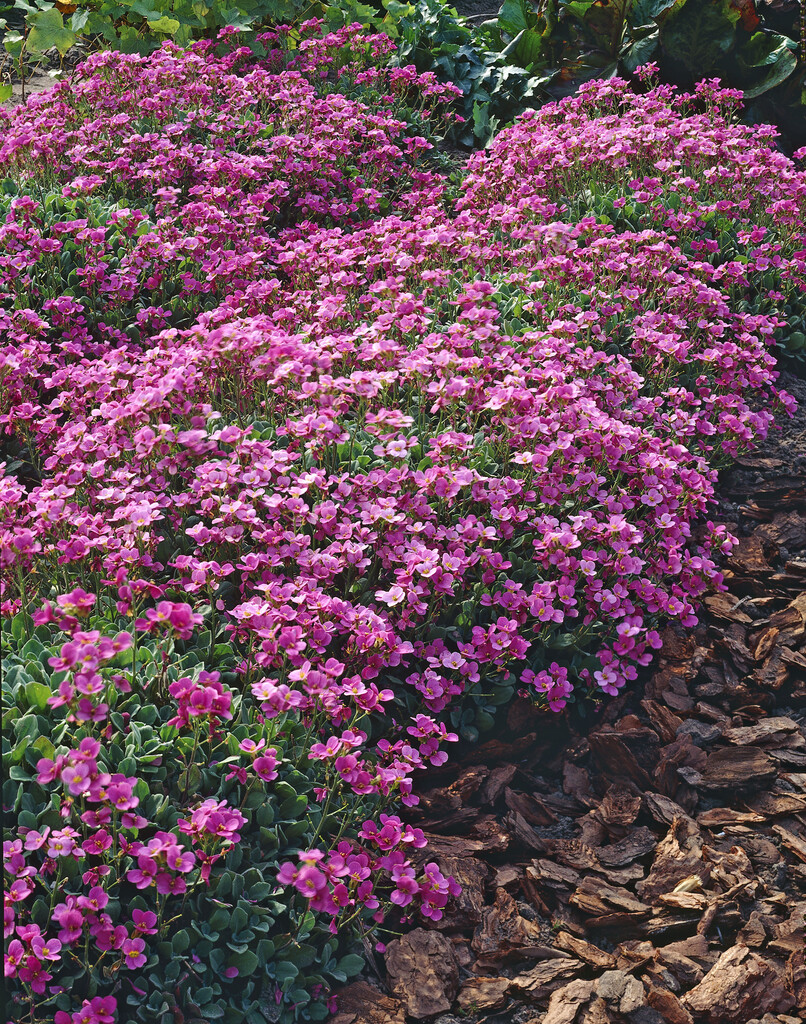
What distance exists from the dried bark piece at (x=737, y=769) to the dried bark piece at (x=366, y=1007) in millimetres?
1460

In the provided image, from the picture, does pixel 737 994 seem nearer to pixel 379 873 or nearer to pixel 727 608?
pixel 379 873

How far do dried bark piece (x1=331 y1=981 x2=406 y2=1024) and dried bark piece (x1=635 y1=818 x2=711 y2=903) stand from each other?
923mm

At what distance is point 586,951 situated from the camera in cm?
267

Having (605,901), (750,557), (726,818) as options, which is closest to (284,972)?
(605,901)

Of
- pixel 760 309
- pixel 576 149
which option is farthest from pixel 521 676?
pixel 576 149

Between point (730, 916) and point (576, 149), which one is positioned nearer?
point (730, 916)

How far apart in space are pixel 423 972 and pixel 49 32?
9.18 meters

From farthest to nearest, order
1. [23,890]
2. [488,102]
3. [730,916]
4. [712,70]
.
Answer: [488,102], [712,70], [730,916], [23,890]

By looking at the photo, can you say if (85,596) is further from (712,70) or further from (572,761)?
(712,70)

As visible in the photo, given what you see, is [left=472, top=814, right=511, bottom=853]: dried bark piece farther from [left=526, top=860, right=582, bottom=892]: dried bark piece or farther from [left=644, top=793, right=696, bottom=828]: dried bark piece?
[left=644, top=793, right=696, bottom=828]: dried bark piece

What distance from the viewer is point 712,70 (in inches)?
313

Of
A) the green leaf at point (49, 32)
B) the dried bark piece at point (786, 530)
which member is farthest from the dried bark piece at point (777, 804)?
the green leaf at point (49, 32)

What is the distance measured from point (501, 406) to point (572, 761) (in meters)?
1.45

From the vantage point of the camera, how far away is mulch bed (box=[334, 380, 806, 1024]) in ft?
8.23
